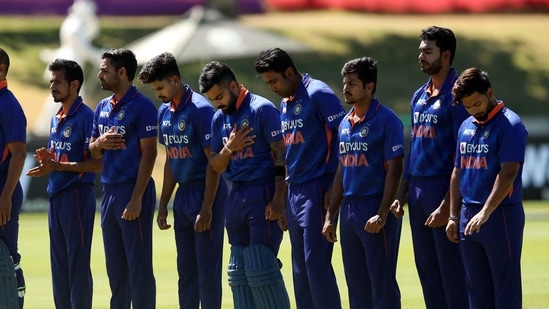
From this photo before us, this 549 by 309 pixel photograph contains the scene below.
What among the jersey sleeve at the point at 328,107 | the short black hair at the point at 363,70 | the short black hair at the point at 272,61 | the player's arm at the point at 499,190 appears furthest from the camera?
the jersey sleeve at the point at 328,107

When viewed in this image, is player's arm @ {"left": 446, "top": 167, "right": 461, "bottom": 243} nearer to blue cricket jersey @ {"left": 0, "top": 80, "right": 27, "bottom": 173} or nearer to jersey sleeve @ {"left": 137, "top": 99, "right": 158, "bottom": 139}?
jersey sleeve @ {"left": 137, "top": 99, "right": 158, "bottom": 139}

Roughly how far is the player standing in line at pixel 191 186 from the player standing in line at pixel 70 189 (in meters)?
0.67

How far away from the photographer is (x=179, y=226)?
9898mm

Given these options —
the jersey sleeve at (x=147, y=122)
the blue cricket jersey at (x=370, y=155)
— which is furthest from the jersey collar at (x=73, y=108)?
the blue cricket jersey at (x=370, y=155)

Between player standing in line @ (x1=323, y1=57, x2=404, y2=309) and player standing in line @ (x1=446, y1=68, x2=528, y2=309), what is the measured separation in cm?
61

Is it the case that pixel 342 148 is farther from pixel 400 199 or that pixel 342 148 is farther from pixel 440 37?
pixel 440 37

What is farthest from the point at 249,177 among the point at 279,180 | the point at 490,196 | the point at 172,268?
the point at 172,268

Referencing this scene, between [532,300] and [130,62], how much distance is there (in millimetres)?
4475

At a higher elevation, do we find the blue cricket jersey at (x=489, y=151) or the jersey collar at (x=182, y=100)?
the jersey collar at (x=182, y=100)

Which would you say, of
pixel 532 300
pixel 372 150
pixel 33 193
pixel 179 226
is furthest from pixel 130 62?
pixel 33 193

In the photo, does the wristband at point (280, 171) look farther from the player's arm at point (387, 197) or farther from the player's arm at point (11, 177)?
the player's arm at point (11, 177)

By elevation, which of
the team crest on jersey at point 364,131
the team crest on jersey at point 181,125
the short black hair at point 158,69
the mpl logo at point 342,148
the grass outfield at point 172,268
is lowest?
the grass outfield at point 172,268

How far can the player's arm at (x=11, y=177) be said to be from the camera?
9.88 metres

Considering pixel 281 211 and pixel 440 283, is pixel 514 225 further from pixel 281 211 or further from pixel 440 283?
pixel 281 211
